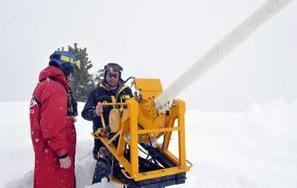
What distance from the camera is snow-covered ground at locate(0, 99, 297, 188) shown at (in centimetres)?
544

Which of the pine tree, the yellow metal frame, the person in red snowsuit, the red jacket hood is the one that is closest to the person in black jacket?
the person in red snowsuit

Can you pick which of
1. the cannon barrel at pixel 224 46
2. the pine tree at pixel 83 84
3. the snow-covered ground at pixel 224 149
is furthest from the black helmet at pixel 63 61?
the pine tree at pixel 83 84

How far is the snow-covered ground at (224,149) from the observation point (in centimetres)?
544

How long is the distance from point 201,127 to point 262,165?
3.18 m

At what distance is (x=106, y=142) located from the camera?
4402 millimetres

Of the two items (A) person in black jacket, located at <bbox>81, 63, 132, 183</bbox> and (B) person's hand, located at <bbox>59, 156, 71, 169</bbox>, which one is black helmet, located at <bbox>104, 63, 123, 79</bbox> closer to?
(A) person in black jacket, located at <bbox>81, 63, 132, 183</bbox>

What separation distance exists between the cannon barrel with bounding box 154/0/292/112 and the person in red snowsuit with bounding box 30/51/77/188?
1261mm

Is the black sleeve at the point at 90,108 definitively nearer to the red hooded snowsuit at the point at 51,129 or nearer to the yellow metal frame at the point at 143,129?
the red hooded snowsuit at the point at 51,129

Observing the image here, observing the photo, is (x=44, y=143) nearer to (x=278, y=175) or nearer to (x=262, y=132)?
(x=278, y=175)

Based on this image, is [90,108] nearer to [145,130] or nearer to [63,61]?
[63,61]

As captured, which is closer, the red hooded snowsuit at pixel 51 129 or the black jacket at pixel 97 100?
the red hooded snowsuit at pixel 51 129

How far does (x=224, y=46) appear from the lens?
8.88 feet

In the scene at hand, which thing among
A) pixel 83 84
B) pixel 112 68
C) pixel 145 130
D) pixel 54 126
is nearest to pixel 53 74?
pixel 54 126

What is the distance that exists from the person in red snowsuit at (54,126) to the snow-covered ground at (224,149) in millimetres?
638
